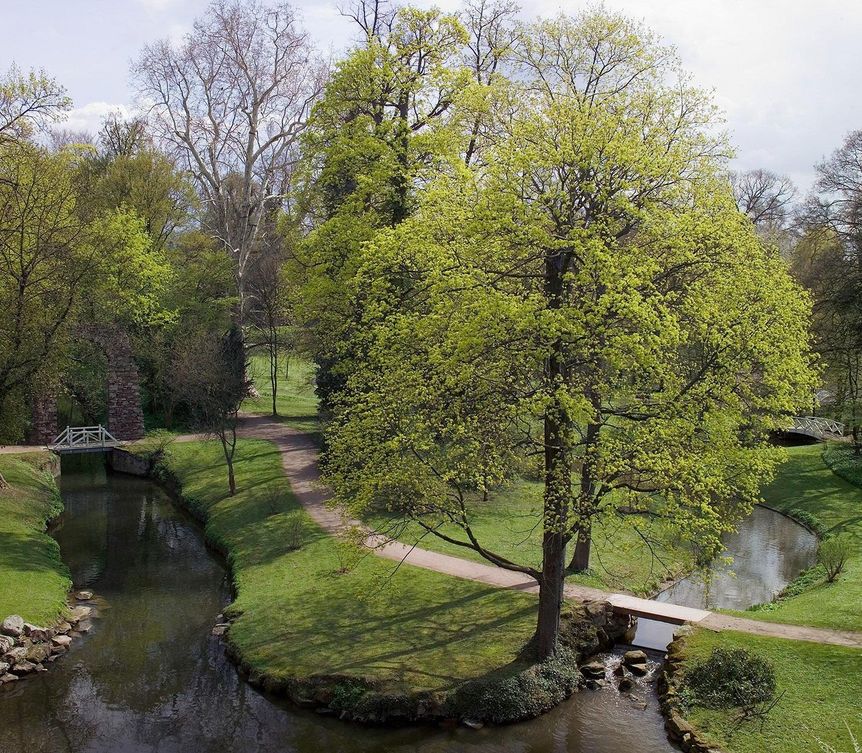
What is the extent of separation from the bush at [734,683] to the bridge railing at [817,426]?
2762 centimetres

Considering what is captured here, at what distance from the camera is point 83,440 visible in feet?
113

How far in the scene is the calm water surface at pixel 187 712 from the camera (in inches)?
511

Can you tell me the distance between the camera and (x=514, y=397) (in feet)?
44.6

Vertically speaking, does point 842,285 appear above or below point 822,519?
above

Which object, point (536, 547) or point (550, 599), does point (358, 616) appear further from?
Result: point (536, 547)

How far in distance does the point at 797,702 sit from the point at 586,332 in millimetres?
7011

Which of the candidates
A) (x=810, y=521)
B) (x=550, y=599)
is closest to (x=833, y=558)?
(x=810, y=521)

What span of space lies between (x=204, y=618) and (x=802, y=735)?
1311cm

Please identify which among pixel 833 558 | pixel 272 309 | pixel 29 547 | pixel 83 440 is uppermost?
pixel 272 309

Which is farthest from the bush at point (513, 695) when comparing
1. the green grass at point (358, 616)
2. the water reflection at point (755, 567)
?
the water reflection at point (755, 567)

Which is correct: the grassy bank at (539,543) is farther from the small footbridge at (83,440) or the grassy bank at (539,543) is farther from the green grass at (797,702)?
the small footbridge at (83,440)

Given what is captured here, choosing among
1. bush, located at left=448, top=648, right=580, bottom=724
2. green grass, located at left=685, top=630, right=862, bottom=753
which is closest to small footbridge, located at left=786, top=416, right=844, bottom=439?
green grass, located at left=685, top=630, right=862, bottom=753

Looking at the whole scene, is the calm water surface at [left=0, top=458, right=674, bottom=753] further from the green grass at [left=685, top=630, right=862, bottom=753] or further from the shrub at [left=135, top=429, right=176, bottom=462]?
the shrub at [left=135, top=429, right=176, bottom=462]

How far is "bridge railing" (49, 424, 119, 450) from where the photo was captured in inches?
1324
